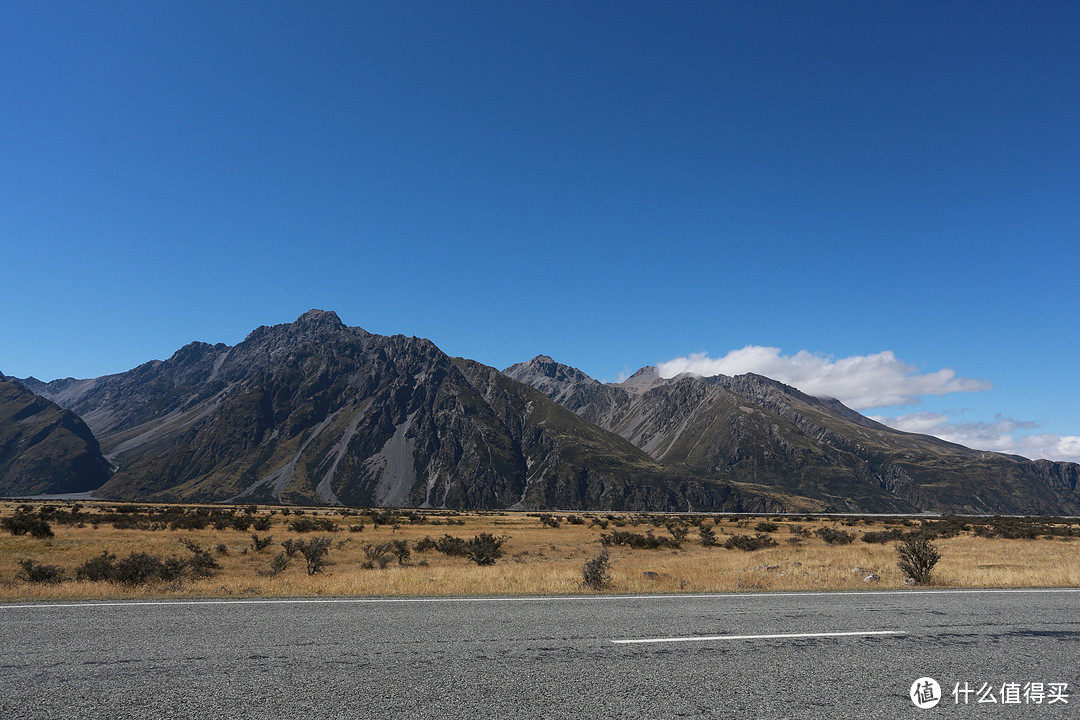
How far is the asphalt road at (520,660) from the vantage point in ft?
19.3

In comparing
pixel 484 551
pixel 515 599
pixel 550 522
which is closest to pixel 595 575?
pixel 515 599

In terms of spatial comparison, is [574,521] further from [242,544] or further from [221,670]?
[221,670]

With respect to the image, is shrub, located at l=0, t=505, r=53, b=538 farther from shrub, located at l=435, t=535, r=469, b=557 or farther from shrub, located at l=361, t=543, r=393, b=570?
shrub, located at l=435, t=535, r=469, b=557

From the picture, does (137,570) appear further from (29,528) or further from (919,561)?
(29,528)

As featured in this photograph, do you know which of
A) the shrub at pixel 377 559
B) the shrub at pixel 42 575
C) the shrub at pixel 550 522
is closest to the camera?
the shrub at pixel 42 575

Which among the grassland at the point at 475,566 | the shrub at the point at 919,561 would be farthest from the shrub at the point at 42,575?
the shrub at the point at 919,561

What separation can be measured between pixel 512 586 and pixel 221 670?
9.60m

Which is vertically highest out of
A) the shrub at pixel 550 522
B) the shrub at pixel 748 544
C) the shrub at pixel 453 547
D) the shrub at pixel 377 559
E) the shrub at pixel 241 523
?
the shrub at pixel 377 559

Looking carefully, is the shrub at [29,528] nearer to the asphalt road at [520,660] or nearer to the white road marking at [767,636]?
the asphalt road at [520,660]

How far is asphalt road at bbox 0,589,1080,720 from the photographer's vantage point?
5.88 metres

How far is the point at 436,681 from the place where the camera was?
6.55m

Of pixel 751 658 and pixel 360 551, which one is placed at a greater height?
pixel 751 658

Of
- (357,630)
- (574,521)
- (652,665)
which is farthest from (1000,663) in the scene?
(574,521)

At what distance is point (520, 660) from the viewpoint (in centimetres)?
745
